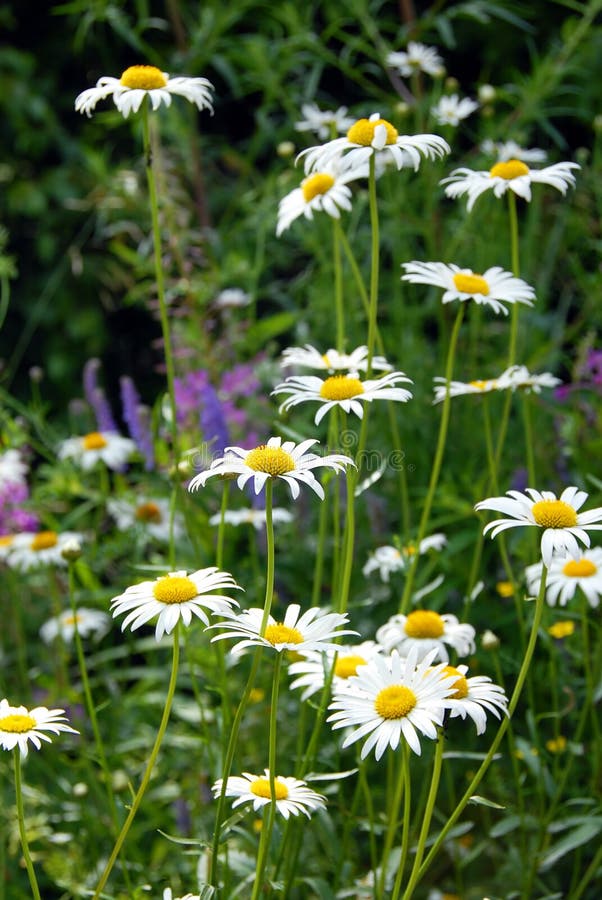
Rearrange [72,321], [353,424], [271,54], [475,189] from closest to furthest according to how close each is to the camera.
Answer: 1. [475,189]
2. [353,424]
3. [271,54]
4. [72,321]

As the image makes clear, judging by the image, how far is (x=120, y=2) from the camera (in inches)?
105

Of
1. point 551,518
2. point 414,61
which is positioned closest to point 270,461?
point 551,518

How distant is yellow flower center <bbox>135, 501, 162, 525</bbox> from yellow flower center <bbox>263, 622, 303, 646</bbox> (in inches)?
35.9

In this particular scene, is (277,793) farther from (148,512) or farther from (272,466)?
(148,512)

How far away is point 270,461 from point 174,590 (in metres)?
0.15

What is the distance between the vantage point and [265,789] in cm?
113

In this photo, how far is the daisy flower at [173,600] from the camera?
1010 millimetres

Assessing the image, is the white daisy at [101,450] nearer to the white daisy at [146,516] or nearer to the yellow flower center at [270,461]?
the white daisy at [146,516]

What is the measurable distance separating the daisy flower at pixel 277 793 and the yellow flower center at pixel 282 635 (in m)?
0.17

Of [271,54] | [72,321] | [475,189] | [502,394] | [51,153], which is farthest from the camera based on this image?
[51,153]

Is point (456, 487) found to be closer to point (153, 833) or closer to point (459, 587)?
point (459, 587)

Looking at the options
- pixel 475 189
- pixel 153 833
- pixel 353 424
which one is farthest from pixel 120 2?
pixel 153 833

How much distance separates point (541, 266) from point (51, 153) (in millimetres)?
2169

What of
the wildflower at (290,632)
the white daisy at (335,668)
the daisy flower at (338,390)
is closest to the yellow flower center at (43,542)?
the white daisy at (335,668)
